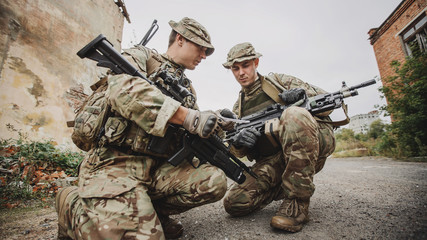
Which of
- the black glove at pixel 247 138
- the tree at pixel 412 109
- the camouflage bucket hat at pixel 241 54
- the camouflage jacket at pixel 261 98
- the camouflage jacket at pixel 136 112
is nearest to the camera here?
the camouflage jacket at pixel 136 112

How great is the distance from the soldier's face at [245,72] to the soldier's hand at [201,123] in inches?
59.9

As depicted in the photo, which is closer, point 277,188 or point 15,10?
point 277,188

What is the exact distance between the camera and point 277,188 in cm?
225

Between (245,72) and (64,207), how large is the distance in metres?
2.40

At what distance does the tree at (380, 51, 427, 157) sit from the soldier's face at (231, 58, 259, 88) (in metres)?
6.50

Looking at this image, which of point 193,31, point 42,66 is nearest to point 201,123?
point 193,31

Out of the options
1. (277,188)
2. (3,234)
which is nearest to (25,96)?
(3,234)

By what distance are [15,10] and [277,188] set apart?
7.15 meters

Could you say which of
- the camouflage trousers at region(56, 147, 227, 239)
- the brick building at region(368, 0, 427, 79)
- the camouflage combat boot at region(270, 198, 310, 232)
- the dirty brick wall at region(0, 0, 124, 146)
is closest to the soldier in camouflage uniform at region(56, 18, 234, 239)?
the camouflage trousers at region(56, 147, 227, 239)

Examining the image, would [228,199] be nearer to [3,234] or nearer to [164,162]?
[164,162]

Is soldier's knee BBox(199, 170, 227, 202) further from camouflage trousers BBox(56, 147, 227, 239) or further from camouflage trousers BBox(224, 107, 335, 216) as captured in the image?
camouflage trousers BBox(224, 107, 335, 216)

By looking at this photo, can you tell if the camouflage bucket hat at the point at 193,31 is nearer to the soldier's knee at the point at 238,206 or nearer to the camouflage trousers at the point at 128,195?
the camouflage trousers at the point at 128,195

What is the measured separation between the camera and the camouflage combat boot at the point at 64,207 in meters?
1.35

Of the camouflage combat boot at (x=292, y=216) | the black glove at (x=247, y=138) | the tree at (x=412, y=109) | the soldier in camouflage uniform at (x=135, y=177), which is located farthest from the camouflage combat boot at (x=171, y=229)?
the tree at (x=412, y=109)
